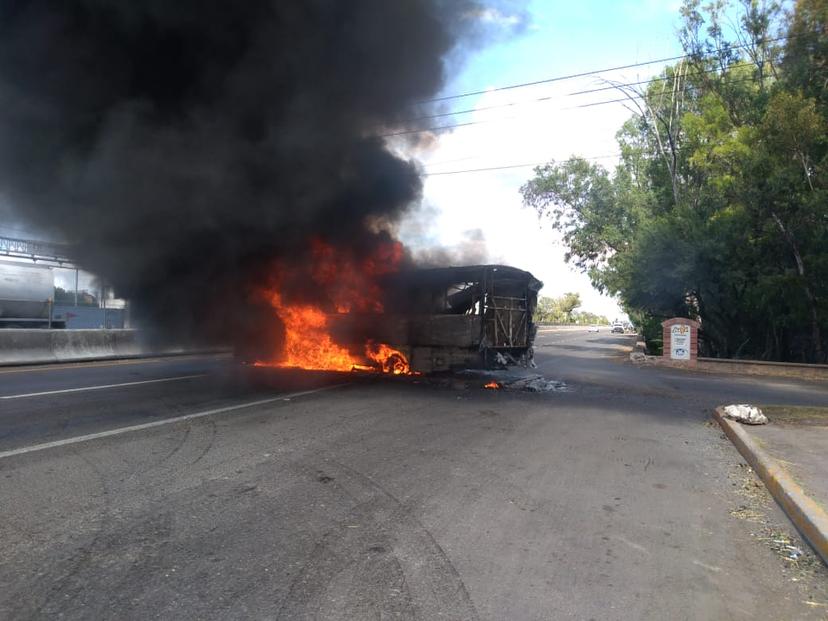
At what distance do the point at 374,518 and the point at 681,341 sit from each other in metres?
16.9

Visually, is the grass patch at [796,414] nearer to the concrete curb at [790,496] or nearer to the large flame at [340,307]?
the concrete curb at [790,496]

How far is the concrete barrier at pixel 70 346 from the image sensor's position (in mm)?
12773

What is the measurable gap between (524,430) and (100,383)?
740 centimetres

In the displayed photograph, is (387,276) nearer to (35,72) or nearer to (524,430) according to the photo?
(524,430)

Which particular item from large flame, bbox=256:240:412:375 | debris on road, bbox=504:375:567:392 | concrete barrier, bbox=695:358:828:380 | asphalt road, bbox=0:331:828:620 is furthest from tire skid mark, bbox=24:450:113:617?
concrete barrier, bbox=695:358:828:380

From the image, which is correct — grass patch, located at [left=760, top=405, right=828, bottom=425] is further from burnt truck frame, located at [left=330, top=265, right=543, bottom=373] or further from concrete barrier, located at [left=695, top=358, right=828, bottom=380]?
concrete barrier, located at [left=695, top=358, right=828, bottom=380]

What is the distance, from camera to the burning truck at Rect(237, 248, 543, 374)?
1074 centimetres

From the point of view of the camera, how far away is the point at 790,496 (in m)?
4.31

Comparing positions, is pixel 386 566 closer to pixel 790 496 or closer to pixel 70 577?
pixel 70 577

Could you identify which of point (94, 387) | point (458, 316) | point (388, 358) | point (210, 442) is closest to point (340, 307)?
point (388, 358)

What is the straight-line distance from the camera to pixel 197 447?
5.55m

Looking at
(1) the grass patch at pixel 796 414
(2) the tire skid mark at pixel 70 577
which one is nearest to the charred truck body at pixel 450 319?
(1) the grass patch at pixel 796 414

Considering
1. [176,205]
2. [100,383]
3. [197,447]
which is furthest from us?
[176,205]

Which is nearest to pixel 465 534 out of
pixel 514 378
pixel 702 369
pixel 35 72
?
pixel 514 378
